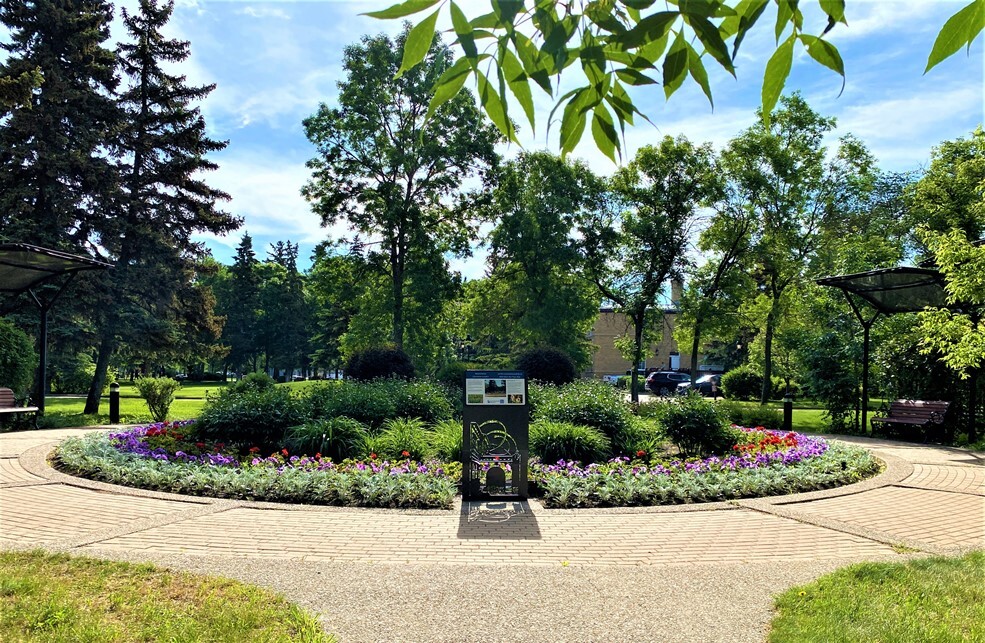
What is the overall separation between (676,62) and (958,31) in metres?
0.69

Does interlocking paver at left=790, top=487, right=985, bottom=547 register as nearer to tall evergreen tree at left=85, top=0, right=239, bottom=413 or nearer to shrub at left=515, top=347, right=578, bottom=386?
shrub at left=515, top=347, right=578, bottom=386

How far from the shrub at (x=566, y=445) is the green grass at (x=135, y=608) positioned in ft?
20.3

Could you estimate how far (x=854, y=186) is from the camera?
1168 inches

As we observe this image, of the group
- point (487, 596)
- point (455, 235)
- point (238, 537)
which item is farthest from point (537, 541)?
point (455, 235)

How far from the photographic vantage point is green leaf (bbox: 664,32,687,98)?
64.9 inches

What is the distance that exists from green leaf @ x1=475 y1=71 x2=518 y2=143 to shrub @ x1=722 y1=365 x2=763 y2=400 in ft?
111

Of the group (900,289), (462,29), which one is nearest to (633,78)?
(462,29)

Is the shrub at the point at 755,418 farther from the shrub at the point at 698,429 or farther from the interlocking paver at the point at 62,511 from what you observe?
the interlocking paver at the point at 62,511

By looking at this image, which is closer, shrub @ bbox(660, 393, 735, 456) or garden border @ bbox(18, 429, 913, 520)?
garden border @ bbox(18, 429, 913, 520)

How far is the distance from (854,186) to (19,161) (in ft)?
113

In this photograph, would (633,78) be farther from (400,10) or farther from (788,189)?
(788,189)

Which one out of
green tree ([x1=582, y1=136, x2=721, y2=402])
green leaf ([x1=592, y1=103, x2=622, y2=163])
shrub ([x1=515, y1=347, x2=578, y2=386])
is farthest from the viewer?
green tree ([x1=582, y1=136, x2=721, y2=402])

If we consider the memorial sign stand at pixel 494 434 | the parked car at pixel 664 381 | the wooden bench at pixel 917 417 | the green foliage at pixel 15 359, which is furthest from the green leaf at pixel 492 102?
the parked car at pixel 664 381

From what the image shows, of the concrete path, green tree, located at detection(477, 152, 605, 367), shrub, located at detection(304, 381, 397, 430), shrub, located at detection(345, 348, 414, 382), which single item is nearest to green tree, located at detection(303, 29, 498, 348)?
green tree, located at detection(477, 152, 605, 367)
